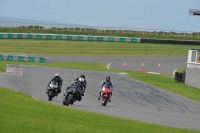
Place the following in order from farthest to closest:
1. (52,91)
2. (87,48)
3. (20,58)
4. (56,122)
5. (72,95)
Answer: (87,48)
(20,58)
(52,91)
(72,95)
(56,122)

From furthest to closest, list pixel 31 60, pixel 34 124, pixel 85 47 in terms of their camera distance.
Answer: pixel 85 47, pixel 31 60, pixel 34 124

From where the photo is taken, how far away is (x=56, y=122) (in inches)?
557

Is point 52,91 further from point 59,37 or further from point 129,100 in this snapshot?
point 59,37

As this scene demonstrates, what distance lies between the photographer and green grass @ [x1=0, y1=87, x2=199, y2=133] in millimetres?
12914

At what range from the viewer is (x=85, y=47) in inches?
3100

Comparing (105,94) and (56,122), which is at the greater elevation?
(56,122)

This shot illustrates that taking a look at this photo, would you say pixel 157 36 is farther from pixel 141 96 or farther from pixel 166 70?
pixel 141 96

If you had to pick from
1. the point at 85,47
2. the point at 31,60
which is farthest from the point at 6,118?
the point at 85,47

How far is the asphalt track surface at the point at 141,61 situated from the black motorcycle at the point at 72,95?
33.5 meters

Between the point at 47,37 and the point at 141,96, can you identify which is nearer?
the point at 141,96

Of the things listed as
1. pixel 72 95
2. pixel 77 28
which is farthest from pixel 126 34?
pixel 72 95

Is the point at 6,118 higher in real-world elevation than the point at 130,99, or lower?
higher

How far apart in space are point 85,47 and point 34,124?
6556 cm

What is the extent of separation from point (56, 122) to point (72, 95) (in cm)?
938
